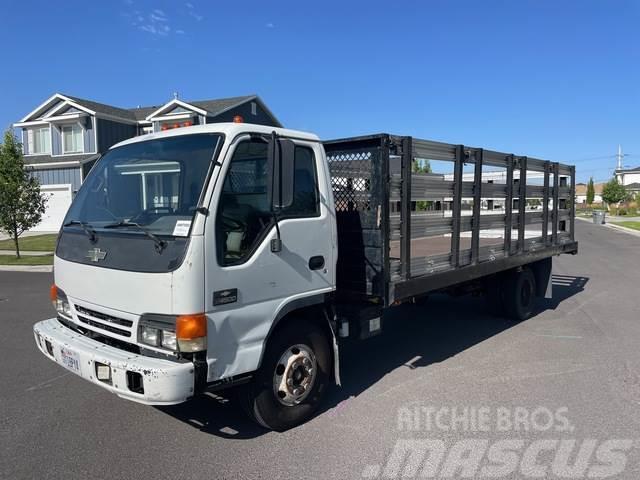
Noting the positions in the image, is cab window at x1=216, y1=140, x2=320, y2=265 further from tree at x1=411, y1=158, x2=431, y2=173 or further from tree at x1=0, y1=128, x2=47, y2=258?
tree at x1=0, y1=128, x2=47, y2=258

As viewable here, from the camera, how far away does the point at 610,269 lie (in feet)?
43.7

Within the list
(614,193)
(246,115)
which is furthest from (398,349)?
(614,193)

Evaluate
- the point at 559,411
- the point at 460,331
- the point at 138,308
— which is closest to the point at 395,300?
the point at 559,411

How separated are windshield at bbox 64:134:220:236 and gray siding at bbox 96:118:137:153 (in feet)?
86.3

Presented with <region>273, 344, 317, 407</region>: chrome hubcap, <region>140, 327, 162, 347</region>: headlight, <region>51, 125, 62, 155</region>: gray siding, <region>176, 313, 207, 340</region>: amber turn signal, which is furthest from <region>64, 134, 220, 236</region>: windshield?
<region>51, 125, 62, 155</region>: gray siding

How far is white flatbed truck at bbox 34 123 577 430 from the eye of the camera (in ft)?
10.6

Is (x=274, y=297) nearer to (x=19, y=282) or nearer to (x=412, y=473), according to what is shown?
(x=412, y=473)

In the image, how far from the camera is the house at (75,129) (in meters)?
28.1

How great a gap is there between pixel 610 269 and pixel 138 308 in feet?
43.9

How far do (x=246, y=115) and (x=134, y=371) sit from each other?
28672 millimetres

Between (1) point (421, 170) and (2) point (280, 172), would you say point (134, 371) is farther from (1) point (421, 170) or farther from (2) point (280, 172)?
(1) point (421, 170)

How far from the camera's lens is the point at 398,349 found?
618 cm

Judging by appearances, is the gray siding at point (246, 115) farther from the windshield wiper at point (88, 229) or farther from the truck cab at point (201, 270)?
the truck cab at point (201, 270)

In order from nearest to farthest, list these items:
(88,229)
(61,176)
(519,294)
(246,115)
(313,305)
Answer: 1. (88,229)
2. (313,305)
3. (519,294)
4. (61,176)
5. (246,115)
